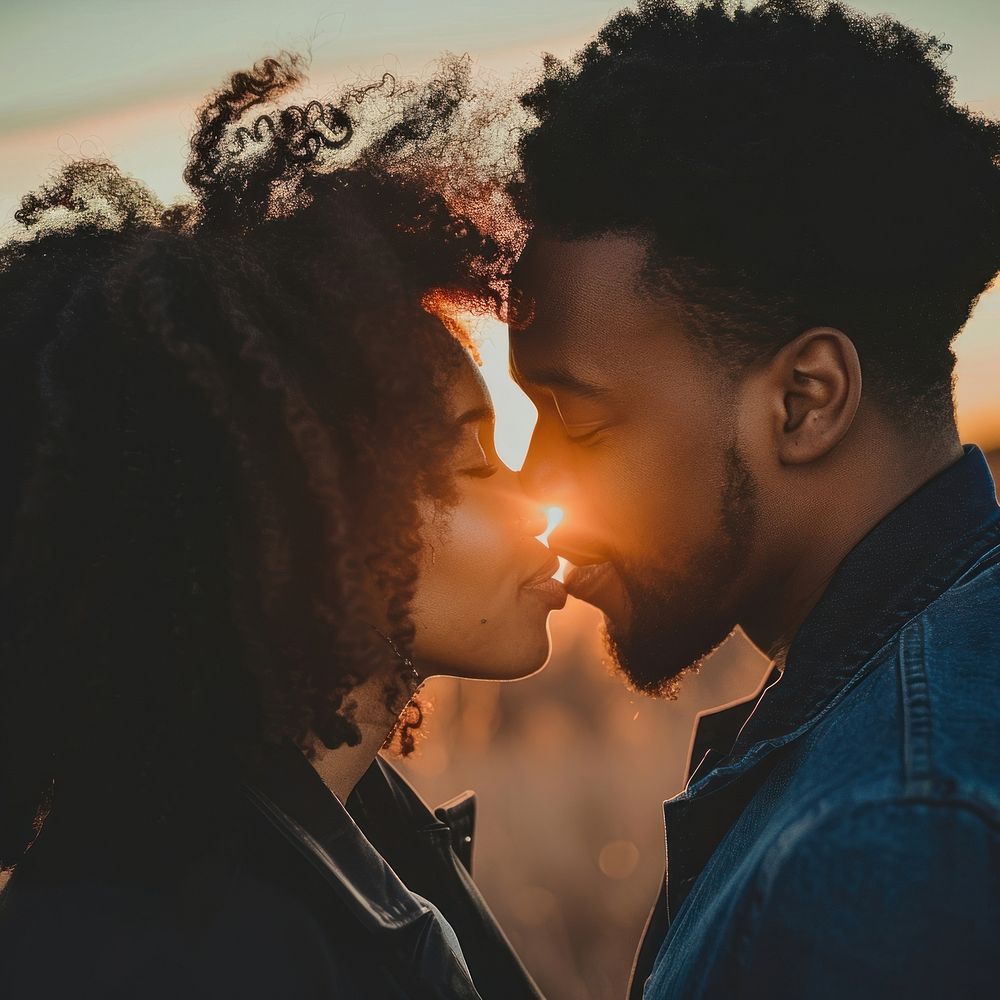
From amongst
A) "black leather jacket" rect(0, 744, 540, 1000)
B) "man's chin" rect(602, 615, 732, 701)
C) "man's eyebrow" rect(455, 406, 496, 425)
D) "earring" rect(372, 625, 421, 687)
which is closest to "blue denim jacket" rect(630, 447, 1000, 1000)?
"black leather jacket" rect(0, 744, 540, 1000)

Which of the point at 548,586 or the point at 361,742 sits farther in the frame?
the point at 548,586

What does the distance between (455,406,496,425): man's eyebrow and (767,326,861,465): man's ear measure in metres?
0.73

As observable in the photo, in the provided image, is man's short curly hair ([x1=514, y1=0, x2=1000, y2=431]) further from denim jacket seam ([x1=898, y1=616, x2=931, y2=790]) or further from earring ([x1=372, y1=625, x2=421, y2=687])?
earring ([x1=372, y1=625, x2=421, y2=687])

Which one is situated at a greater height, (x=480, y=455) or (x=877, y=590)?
(x=480, y=455)

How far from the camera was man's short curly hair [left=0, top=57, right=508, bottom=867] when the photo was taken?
1.88 m

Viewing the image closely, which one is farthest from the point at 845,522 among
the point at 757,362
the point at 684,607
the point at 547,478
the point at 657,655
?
the point at 547,478

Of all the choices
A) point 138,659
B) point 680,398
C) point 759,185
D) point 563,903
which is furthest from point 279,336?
point 563,903

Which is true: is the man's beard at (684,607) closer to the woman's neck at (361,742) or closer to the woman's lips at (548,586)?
the woman's lips at (548,586)

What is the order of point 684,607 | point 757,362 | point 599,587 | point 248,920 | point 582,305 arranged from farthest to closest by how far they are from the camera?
point 599,587, point 684,607, point 582,305, point 757,362, point 248,920

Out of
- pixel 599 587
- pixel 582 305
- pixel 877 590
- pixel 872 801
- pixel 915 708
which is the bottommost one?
pixel 872 801

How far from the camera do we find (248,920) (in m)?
1.77

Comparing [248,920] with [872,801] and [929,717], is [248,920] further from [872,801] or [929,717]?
[929,717]

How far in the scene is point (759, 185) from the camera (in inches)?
87.4

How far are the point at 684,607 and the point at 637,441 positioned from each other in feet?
1.57
